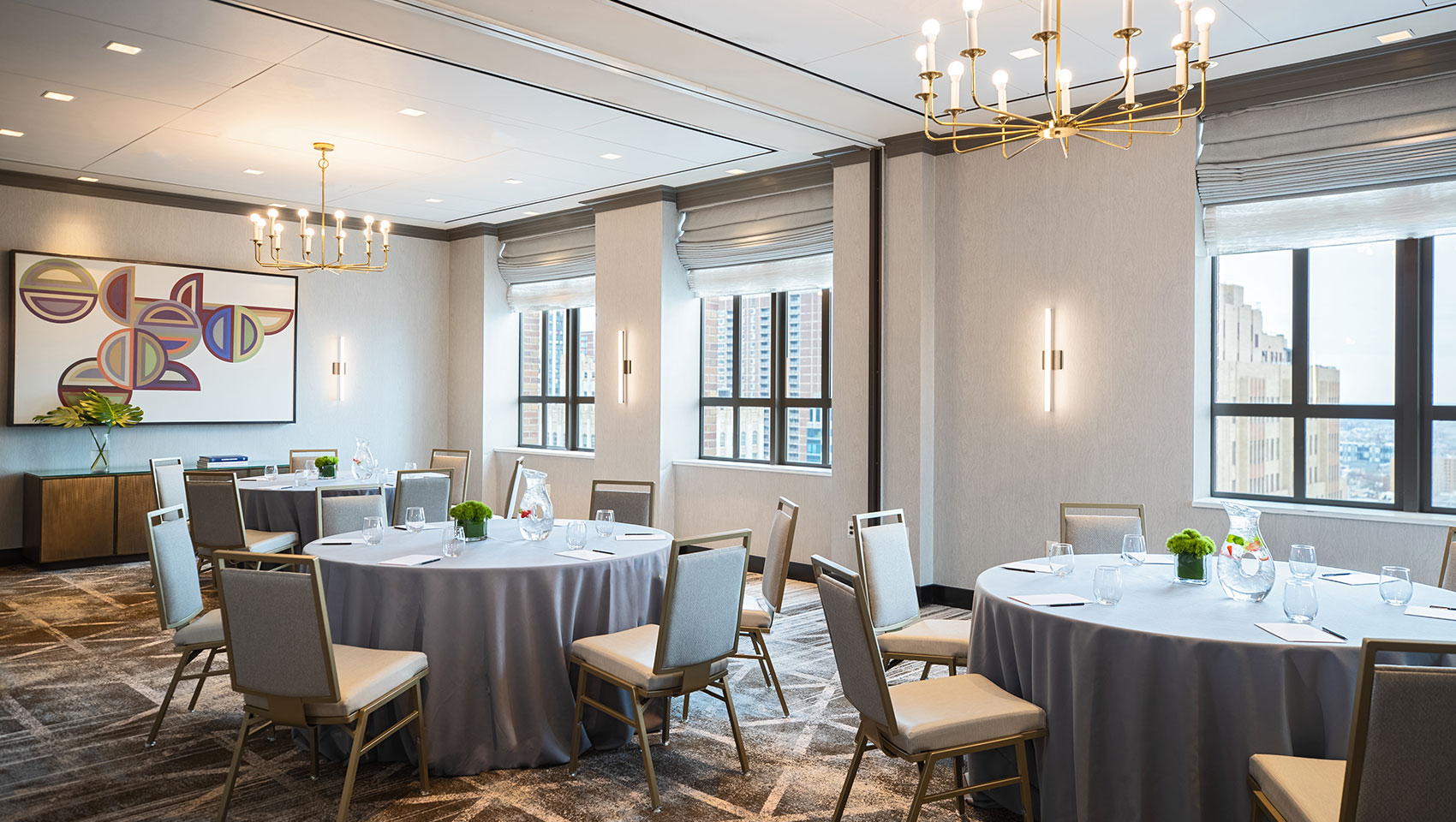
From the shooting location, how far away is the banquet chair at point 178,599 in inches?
158

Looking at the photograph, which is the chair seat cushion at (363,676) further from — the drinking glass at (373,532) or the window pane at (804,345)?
the window pane at (804,345)

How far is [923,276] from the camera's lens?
6.62m

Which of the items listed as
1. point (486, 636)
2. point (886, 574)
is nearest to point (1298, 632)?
point (886, 574)

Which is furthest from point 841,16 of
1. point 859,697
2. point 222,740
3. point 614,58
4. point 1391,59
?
point 222,740

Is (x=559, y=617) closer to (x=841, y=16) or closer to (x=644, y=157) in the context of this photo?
(x=841, y=16)

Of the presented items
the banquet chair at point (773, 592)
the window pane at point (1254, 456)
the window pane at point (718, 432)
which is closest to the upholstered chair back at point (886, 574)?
the banquet chair at point (773, 592)

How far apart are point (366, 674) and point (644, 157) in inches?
197

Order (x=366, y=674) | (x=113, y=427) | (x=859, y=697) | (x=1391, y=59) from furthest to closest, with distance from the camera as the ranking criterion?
(x=113, y=427), (x=1391, y=59), (x=366, y=674), (x=859, y=697)

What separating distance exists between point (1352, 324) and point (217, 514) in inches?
278

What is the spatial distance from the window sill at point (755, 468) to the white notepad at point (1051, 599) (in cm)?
394

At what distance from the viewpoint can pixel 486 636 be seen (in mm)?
3770

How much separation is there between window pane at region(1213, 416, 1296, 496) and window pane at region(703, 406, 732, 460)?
165 inches

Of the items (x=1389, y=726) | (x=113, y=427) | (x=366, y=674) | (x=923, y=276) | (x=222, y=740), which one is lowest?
(x=222, y=740)

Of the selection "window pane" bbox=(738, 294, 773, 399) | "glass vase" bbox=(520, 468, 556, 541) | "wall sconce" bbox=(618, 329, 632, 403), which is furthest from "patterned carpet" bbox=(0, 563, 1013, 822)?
"wall sconce" bbox=(618, 329, 632, 403)
